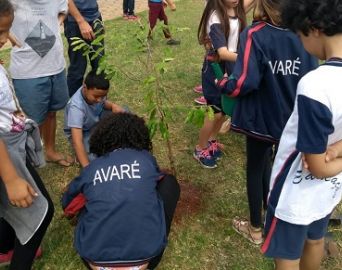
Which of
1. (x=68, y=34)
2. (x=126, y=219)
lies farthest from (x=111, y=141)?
(x=68, y=34)

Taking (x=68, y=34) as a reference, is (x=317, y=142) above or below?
above

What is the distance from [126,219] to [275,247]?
638 millimetres

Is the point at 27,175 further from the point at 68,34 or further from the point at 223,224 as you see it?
the point at 68,34

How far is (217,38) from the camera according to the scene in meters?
2.83

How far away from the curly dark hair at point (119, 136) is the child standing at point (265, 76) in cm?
50

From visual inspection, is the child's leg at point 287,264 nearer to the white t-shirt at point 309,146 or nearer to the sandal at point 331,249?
the white t-shirt at point 309,146

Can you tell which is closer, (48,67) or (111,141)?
(111,141)

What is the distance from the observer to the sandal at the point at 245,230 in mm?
2531

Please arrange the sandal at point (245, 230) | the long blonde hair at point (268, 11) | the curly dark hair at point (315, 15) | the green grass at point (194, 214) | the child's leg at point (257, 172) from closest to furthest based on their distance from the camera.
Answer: the curly dark hair at point (315, 15) < the long blonde hair at point (268, 11) < the child's leg at point (257, 172) < the green grass at point (194, 214) < the sandal at point (245, 230)

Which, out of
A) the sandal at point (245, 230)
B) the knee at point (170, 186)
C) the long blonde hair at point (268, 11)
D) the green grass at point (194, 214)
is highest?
the long blonde hair at point (268, 11)

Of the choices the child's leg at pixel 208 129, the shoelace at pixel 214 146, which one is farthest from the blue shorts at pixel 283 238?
the shoelace at pixel 214 146

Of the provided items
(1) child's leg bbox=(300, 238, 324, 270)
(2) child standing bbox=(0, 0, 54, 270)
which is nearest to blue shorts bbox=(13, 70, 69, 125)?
(2) child standing bbox=(0, 0, 54, 270)

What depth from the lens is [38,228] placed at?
1978 mm

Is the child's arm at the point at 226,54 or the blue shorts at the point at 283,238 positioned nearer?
the blue shorts at the point at 283,238
